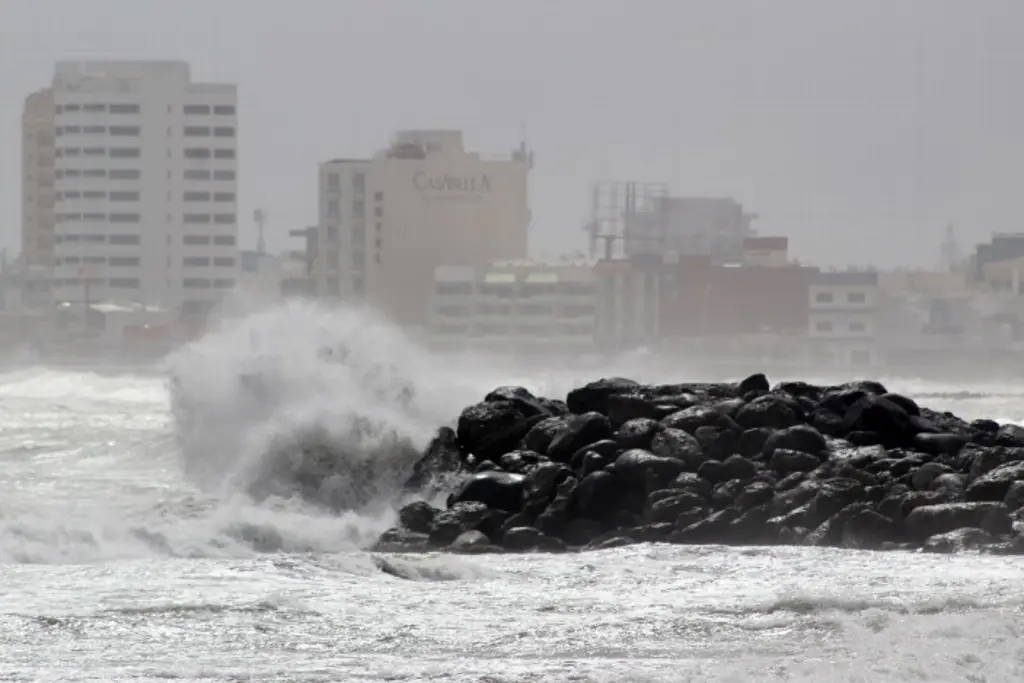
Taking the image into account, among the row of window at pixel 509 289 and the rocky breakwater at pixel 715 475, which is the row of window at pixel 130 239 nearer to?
the row of window at pixel 509 289

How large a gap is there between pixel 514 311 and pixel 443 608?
9615cm

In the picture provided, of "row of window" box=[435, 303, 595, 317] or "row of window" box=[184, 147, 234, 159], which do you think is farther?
"row of window" box=[184, 147, 234, 159]

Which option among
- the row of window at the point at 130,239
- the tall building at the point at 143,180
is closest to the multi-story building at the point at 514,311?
the tall building at the point at 143,180

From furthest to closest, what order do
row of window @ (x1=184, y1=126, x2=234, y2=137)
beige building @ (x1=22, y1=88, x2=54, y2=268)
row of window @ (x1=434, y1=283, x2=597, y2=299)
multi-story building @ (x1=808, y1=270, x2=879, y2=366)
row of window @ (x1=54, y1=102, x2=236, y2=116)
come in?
1. beige building @ (x1=22, y1=88, x2=54, y2=268)
2. row of window @ (x1=184, y1=126, x2=234, y2=137)
3. row of window @ (x1=54, y1=102, x2=236, y2=116)
4. row of window @ (x1=434, y1=283, x2=597, y2=299)
5. multi-story building @ (x1=808, y1=270, x2=879, y2=366)

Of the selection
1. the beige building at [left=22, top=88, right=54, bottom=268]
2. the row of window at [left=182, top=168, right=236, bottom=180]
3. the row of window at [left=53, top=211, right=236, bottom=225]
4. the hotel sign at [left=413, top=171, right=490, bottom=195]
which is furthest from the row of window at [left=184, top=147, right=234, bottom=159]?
the hotel sign at [left=413, top=171, right=490, bottom=195]

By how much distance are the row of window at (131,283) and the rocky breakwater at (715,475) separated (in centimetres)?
9965

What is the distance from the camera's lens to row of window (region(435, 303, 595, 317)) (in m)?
103

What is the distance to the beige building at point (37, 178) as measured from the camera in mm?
121562

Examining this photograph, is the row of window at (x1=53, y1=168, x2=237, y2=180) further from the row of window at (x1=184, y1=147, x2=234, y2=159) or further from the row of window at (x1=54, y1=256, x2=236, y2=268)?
the row of window at (x1=54, y1=256, x2=236, y2=268)

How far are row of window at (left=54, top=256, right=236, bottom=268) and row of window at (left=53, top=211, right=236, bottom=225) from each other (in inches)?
103

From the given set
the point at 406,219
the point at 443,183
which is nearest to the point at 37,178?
the point at 406,219

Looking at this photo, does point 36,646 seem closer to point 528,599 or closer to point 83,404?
point 528,599

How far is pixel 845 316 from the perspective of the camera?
104 metres

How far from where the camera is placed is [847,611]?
7.98 metres
